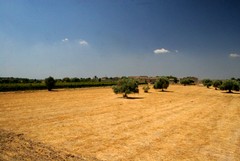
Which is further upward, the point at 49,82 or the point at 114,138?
the point at 49,82

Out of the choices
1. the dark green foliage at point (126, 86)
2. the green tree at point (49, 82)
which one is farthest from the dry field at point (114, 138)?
→ the green tree at point (49, 82)

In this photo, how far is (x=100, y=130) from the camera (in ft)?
58.6

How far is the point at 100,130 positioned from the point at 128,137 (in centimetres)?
275

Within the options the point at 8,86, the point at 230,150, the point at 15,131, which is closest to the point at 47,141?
the point at 15,131

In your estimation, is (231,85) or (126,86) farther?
(231,85)

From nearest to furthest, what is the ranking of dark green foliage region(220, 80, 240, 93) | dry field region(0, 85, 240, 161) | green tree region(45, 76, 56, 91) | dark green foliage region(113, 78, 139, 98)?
dry field region(0, 85, 240, 161), dark green foliage region(113, 78, 139, 98), green tree region(45, 76, 56, 91), dark green foliage region(220, 80, 240, 93)

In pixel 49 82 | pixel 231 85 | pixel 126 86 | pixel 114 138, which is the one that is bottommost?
pixel 114 138

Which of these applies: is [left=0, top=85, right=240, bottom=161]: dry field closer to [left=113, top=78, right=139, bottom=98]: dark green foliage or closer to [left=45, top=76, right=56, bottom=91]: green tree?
[left=113, top=78, right=139, bottom=98]: dark green foliage

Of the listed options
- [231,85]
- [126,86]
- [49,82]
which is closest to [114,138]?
[126,86]

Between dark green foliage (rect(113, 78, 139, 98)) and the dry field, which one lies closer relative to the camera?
the dry field

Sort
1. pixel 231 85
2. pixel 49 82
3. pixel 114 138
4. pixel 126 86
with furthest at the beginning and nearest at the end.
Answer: pixel 231 85
pixel 49 82
pixel 126 86
pixel 114 138

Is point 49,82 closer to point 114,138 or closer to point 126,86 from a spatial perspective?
point 126,86

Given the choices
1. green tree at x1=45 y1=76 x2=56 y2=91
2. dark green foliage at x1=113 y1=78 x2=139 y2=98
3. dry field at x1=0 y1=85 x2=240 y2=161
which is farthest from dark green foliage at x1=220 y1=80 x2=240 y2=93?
dry field at x1=0 y1=85 x2=240 y2=161

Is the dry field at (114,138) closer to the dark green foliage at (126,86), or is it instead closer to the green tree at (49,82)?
the dark green foliage at (126,86)
